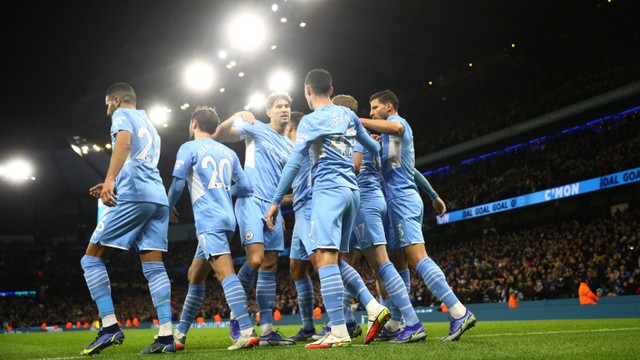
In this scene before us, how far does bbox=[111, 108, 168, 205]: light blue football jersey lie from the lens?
5.36m

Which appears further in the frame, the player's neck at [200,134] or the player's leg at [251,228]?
the player's neck at [200,134]

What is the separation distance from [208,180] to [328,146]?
4.66 ft

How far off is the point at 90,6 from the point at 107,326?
1600 centimetres

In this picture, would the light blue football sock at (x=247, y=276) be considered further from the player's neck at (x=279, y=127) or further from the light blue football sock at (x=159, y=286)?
the player's neck at (x=279, y=127)

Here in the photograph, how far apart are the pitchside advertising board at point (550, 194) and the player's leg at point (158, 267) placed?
1506 cm

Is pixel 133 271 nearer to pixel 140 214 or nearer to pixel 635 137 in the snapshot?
pixel 635 137

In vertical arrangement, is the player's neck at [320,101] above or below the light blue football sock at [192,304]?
above

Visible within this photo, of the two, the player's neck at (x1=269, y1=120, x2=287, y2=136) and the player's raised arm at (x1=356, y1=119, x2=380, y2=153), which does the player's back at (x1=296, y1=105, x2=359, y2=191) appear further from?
the player's neck at (x1=269, y1=120, x2=287, y2=136)

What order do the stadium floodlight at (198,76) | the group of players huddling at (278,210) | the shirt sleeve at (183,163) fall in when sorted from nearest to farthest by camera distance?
the group of players huddling at (278,210) → the shirt sleeve at (183,163) → the stadium floodlight at (198,76)

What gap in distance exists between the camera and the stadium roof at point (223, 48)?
1944 cm

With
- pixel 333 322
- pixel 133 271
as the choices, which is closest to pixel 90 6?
pixel 333 322

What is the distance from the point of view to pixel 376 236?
562 cm

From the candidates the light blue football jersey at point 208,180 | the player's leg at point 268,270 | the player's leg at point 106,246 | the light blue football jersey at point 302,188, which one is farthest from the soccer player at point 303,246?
the player's leg at point 106,246

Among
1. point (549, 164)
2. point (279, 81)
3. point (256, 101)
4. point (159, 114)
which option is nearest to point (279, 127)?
point (279, 81)
